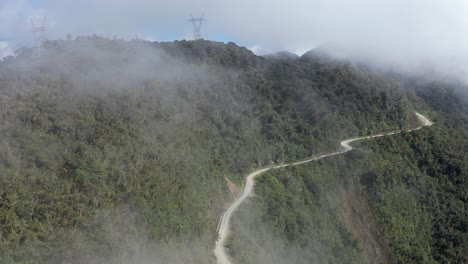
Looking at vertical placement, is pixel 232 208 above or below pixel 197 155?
below

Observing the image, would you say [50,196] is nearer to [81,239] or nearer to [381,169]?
[81,239]

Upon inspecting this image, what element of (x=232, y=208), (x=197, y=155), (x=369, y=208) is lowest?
(x=369, y=208)

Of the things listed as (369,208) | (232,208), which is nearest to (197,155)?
(232,208)

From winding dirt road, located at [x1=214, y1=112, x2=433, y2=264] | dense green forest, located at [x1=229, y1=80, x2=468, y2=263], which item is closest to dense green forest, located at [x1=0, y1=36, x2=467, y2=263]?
dense green forest, located at [x1=229, y1=80, x2=468, y2=263]

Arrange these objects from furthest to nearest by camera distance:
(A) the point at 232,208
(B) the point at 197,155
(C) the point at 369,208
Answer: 1. (C) the point at 369,208
2. (B) the point at 197,155
3. (A) the point at 232,208

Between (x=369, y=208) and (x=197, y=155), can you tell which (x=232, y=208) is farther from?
(x=369, y=208)

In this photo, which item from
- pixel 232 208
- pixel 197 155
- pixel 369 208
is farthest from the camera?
pixel 369 208

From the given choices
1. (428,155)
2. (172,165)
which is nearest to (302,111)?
(428,155)

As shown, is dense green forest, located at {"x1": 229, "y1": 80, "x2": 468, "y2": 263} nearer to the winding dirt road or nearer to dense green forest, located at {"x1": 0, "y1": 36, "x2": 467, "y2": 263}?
dense green forest, located at {"x1": 0, "y1": 36, "x2": 467, "y2": 263}

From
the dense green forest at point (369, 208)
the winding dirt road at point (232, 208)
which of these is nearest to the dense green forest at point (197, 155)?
the dense green forest at point (369, 208)
